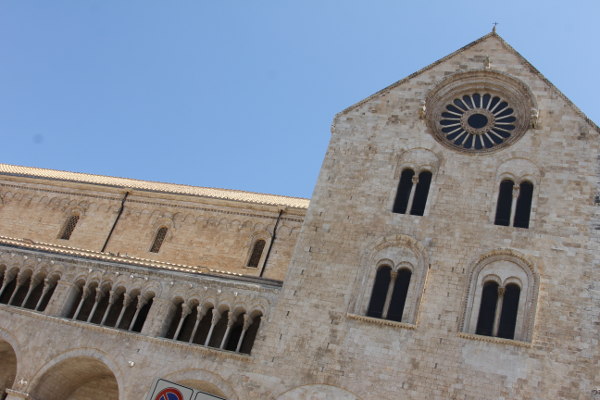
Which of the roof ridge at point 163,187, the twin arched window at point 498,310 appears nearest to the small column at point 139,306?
the roof ridge at point 163,187

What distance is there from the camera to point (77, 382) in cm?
2208

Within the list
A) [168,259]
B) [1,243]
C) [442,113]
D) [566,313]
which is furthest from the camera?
[168,259]

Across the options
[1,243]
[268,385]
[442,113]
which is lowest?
[268,385]

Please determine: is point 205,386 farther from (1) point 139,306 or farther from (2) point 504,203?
(2) point 504,203

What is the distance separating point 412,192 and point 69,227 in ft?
56.5

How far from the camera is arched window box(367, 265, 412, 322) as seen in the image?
19297 millimetres

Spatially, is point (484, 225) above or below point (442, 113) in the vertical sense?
below

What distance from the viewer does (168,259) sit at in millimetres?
26719

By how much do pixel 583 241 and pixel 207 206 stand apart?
1585 cm

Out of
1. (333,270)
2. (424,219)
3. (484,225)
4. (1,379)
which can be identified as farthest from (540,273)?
(1,379)

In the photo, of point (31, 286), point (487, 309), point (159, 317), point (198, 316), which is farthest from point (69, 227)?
point (487, 309)

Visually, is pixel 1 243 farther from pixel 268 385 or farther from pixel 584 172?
pixel 584 172

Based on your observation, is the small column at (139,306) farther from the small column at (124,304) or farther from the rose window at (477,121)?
the rose window at (477,121)

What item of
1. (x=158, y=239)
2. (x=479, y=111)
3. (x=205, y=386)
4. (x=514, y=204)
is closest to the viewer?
(x=205, y=386)
